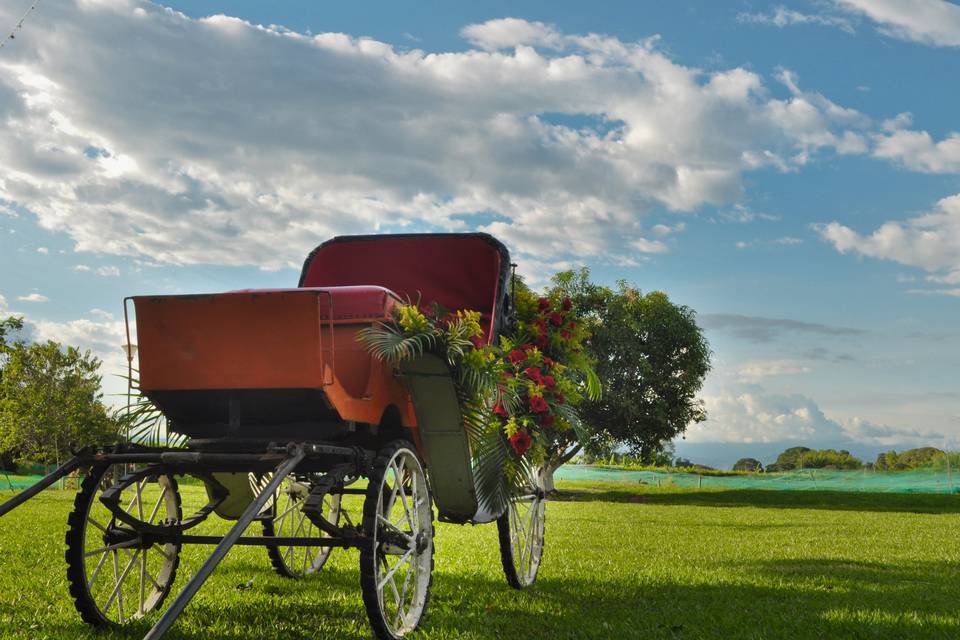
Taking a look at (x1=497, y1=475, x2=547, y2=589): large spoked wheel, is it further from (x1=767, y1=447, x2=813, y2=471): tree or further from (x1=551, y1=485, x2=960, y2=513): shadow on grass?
(x1=767, y1=447, x2=813, y2=471): tree

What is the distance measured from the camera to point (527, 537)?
329 inches

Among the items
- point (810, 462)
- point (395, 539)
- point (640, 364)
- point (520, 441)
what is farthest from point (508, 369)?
point (810, 462)

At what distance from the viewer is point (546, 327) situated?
8125mm

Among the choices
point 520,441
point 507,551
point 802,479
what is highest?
point 520,441

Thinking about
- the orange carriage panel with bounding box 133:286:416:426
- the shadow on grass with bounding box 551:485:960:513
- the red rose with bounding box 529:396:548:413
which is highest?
the orange carriage panel with bounding box 133:286:416:426

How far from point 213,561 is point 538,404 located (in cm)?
351

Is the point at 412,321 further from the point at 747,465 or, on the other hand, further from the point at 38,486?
the point at 747,465

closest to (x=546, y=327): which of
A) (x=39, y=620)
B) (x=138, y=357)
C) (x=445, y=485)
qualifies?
(x=445, y=485)

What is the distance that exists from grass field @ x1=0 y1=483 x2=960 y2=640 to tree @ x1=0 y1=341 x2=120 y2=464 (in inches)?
939

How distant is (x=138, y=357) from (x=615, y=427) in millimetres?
30738

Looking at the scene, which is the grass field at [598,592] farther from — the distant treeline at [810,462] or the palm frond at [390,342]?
the distant treeline at [810,462]

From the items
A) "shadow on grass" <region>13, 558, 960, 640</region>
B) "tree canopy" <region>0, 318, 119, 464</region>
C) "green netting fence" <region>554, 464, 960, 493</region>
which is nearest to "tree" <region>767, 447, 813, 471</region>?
"green netting fence" <region>554, 464, 960, 493</region>

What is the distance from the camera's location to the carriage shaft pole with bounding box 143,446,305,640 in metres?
3.88

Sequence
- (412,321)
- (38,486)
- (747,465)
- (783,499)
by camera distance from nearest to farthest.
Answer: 1. (38,486)
2. (412,321)
3. (783,499)
4. (747,465)
